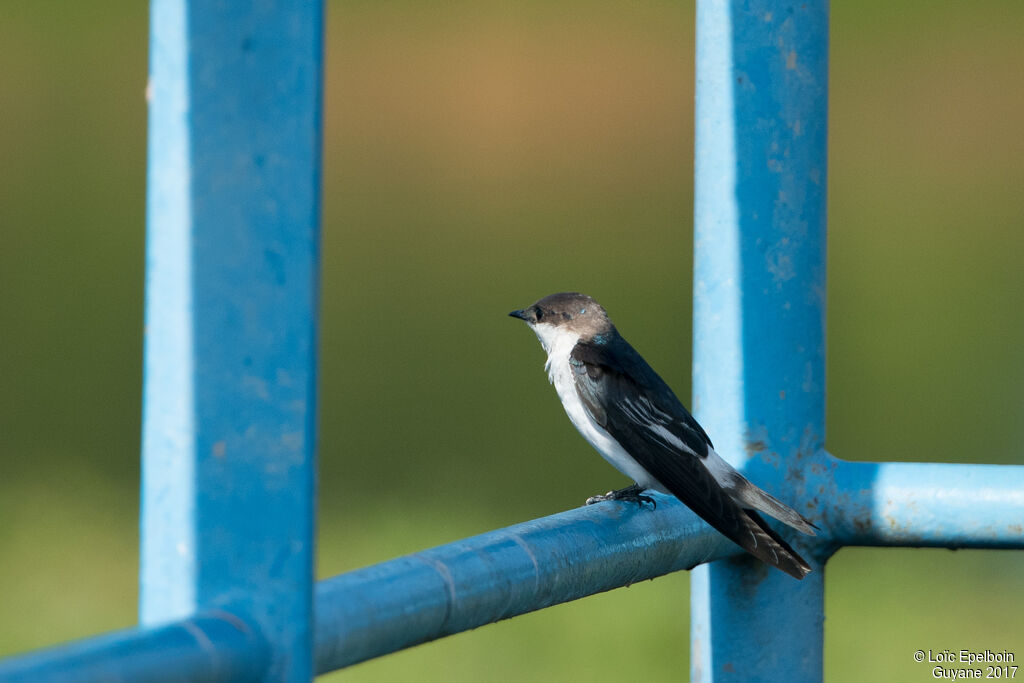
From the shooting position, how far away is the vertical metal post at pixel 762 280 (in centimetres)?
200

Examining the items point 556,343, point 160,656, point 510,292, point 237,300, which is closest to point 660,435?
point 556,343

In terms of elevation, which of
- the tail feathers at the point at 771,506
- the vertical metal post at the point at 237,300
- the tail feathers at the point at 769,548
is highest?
the vertical metal post at the point at 237,300

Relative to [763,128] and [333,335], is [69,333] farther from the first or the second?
[763,128]

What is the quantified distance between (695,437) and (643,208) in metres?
6.29

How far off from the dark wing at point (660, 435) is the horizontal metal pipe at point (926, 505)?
10 centimetres

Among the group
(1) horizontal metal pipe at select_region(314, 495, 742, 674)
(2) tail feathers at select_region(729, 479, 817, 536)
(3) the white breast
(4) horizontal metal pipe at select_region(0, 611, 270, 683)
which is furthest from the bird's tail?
(4) horizontal metal pipe at select_region(0, 611, 270, 683)

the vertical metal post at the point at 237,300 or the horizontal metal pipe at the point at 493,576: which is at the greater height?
the vertical metal post at the point at 237,300

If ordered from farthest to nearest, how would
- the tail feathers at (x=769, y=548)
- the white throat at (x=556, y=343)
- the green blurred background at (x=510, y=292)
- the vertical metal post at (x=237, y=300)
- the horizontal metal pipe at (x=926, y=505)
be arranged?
the green blurred background at (x=510, y=292)
the white throat at (x=556, y=343)
the tail feathers at (x=769, y=548)
the horizontal metal pipe at (x=926, y=505)
the vertical metal post at (x=237, y=300)

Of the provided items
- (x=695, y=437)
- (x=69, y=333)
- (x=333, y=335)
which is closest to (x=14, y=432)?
(x=69, y=333)

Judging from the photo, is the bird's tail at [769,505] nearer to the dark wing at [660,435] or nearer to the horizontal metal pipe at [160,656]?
the dark wing at [660,435]

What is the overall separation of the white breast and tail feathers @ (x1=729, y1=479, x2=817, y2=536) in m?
0.63

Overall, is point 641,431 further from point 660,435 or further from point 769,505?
point 769,505

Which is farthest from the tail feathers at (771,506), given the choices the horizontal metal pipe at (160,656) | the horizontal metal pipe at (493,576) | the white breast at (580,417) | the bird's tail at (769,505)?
the horizontal metal pipe at (160,656)

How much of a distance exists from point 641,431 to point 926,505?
3.31 feet
